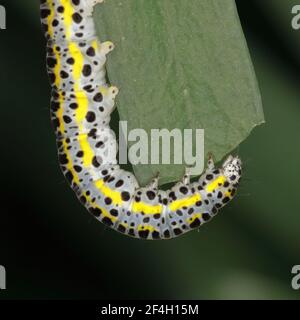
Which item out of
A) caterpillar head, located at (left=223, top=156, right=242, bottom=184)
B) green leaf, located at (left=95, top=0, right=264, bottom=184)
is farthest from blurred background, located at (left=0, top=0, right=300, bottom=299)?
green leaf, located at (left=95, top=0, right=264, bottom=184)

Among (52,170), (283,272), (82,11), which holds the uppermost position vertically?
(82,11)

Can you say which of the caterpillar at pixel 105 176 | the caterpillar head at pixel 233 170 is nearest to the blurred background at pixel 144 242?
the caterpillar head at pixel 233 170

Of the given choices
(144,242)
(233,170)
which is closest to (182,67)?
(233,170)

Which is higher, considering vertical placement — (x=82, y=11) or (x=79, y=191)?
(x=82, y=11)

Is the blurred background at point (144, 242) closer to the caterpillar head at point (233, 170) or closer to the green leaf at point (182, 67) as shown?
the caterpillar head at point (233, 170)

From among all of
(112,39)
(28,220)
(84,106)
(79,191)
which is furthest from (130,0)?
(28,220)

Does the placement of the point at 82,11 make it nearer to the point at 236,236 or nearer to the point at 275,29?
the point at 275,29

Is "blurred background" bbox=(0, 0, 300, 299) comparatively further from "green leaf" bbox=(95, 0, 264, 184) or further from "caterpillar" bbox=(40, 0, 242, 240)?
"green leaf" bbox=(95, 0, 264, 184)
